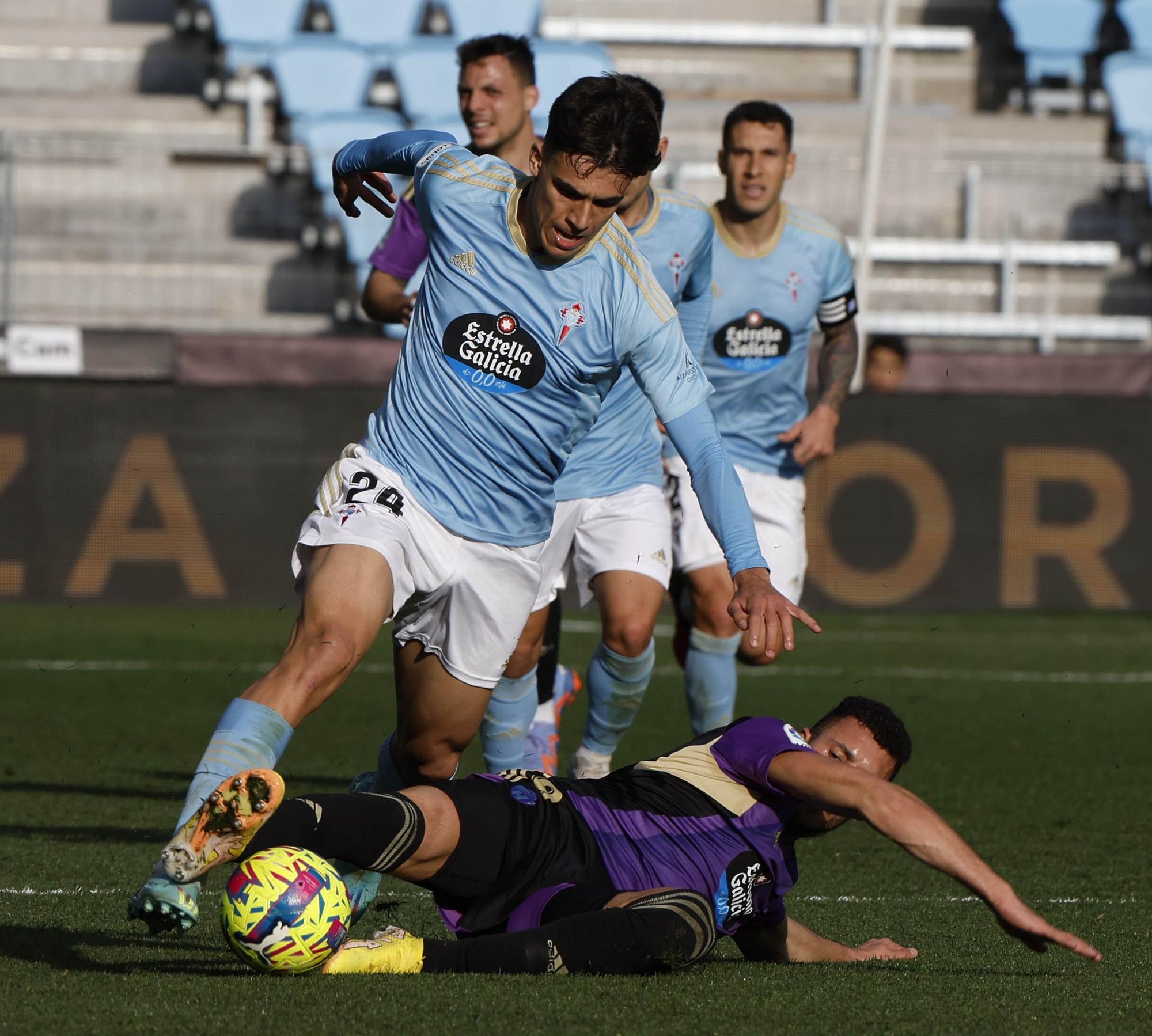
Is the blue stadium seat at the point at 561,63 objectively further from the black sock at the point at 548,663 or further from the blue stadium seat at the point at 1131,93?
the black sock at the point at 548,663

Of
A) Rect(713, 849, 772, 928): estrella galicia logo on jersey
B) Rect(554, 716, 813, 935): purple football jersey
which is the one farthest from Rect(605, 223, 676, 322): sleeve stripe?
Rect(713, 849, 772, 928): estrella galicia logo on jersey

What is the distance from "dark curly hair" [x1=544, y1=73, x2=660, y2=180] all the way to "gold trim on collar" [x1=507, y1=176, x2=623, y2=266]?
266 mm

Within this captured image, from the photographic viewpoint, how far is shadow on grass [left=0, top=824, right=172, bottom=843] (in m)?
5.72

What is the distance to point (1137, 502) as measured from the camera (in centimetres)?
1346

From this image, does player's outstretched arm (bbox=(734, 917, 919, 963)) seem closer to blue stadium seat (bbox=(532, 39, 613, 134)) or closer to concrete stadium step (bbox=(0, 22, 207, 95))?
blue stadium seat (bbox=(532, 39, 613, 134))

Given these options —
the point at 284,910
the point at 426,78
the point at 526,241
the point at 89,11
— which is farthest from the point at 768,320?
the point at 89,11

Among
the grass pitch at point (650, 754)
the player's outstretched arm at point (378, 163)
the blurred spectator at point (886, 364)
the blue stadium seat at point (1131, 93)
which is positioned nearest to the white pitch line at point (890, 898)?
the grass pitch at point (650, 754)

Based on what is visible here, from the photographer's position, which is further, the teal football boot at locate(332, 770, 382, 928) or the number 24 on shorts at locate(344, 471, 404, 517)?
the number 24 on shorts at locate(344, 471, 404, 517)

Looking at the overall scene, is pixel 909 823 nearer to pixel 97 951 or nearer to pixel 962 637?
pixel 97 951

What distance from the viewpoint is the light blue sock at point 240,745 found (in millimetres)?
3625

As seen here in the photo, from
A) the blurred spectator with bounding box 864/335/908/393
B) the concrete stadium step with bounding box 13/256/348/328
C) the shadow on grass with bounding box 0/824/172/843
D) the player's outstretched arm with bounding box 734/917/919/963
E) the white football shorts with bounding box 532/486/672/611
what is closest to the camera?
the player's outstretched arm with bounding box 734/917/919/963

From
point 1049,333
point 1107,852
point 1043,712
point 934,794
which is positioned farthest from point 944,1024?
point 1049,333

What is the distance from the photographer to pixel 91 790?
6719mm

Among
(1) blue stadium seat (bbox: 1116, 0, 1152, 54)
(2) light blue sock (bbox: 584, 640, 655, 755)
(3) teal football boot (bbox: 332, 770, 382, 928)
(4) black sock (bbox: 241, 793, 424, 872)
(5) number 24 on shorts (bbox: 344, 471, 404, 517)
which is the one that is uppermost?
(1) blue stadium seat (bbox: 1116, 0, 1152, 54)
